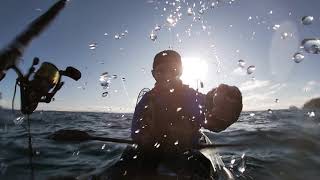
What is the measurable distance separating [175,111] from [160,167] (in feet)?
4.77

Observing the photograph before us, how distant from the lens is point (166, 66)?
26.6ft

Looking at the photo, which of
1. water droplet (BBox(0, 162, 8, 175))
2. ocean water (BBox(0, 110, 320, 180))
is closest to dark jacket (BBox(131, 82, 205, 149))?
ocean water (BBox(0, 110, 320, 180))

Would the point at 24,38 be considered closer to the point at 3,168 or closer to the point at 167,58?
the point at 167,58

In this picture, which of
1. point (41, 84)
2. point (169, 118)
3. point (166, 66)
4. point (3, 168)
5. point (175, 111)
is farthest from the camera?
point (3, 168)

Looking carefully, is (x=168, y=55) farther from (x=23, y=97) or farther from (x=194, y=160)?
(x=23, y=97)

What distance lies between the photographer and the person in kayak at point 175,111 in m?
6.86

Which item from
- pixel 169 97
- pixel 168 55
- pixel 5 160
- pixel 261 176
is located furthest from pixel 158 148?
pixel 5 160

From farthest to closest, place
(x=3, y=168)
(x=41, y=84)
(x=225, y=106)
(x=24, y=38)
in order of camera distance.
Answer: (x=3, y=168) → (x=225, y=106) → (x=41, y=84) → (x=24, y=38)


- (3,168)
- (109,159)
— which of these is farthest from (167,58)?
(3,168)

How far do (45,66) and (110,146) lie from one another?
8062 millimetres

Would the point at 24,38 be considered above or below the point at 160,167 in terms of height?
above

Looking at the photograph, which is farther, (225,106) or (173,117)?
(225,106)

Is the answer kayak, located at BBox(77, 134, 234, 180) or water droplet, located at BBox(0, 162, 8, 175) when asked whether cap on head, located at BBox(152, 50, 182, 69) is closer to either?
Result: kayak, located at BBox(77, 134, 234, 180)

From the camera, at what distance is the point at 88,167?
10.3 m
